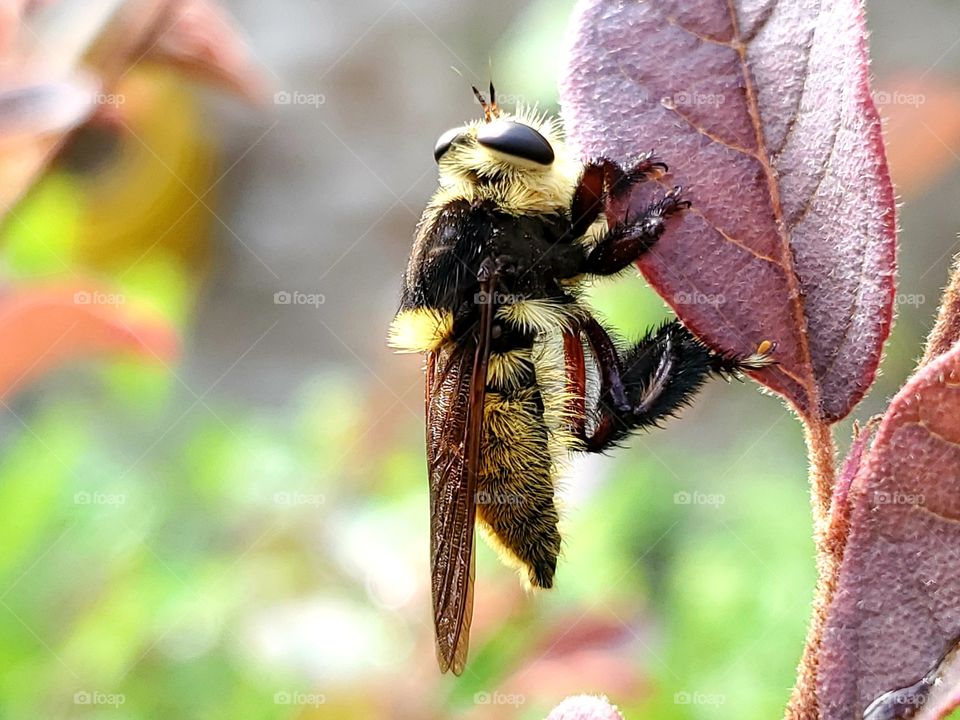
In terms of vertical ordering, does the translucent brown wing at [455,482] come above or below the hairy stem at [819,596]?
below

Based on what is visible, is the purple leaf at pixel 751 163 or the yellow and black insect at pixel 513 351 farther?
the yellow and black insect at pixel 513 351

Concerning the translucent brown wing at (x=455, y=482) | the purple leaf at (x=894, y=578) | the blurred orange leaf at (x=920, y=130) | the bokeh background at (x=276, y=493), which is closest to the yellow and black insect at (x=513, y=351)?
the translucent brown wing at (x=455, y=482)

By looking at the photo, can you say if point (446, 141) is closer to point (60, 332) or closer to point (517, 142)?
point (517, 142)

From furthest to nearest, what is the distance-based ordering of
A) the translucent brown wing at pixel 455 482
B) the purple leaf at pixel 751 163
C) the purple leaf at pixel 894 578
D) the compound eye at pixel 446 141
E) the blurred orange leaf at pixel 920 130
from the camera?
the blurred orange leaf at pixel 920 130 → the compound eye at pixel 446 141 → the translucent brown wing at pixel 455 482 → the purple leaf at pixel 751 163 → the purple leaf at pixel 894 578

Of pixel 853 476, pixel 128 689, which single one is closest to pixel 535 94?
pixel 128 689

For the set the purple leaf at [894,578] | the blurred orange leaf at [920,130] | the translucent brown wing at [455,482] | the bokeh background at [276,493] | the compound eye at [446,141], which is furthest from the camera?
the blurred orange leaf at [920,130]

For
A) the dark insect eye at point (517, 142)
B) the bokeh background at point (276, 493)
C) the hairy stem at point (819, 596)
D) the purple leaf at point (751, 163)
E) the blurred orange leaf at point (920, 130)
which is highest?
the purple leaf at point (751, 163)

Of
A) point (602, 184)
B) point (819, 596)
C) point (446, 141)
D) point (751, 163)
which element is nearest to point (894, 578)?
point (819, 596)

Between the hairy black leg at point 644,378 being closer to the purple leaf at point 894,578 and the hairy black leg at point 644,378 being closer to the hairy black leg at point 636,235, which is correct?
the hairy black leg at point 636,235
